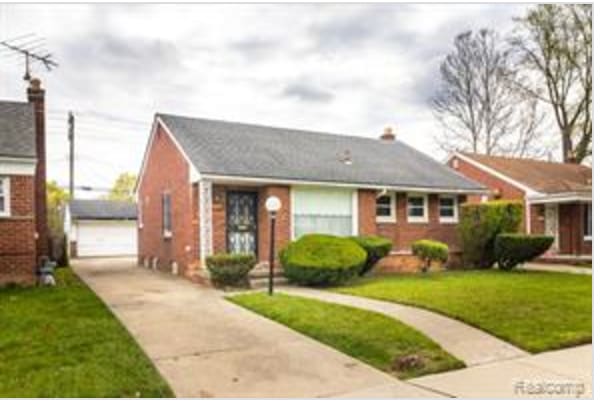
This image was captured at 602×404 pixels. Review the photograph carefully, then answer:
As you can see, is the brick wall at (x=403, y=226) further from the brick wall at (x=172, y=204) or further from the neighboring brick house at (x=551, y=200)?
the brick wall at (x=172, y=204)

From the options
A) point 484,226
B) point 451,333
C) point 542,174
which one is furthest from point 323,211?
point 542,174

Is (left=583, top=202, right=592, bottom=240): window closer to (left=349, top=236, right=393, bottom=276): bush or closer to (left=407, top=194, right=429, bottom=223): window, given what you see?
(left=407, top=194, right=429, bottom=223): window

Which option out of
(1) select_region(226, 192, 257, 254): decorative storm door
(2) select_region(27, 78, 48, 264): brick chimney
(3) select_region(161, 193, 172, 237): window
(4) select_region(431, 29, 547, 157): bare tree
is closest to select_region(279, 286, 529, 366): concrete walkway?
(1) select_region(226, 192, 257, 254): decorative storm door

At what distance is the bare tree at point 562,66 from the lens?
2647 cm

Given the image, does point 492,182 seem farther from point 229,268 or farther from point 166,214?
point 229,268

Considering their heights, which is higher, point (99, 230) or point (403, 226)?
point (403, 226)

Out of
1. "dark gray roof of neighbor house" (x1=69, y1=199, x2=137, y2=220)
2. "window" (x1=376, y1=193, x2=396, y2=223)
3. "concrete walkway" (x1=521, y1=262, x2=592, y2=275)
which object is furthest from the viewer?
"dark gray roof of neighbor house" (x1=69, y1=199, x2=137, y2=220)

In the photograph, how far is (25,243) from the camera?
37.2ft

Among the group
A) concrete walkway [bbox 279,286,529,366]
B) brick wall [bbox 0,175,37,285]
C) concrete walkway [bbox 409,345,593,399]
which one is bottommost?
concrete walkway [bbox 409,345,593,399]

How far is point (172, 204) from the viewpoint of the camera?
15.3 m

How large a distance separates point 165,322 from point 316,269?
4472 millimetres

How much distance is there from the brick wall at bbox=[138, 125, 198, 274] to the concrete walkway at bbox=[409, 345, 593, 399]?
871 cm

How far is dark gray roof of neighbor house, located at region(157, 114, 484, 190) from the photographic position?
14203 millimetres

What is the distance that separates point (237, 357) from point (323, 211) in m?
9.15
